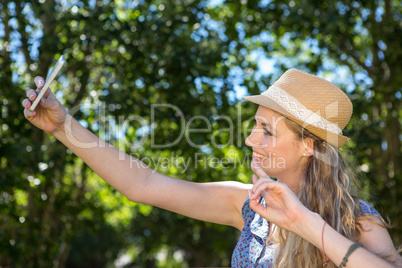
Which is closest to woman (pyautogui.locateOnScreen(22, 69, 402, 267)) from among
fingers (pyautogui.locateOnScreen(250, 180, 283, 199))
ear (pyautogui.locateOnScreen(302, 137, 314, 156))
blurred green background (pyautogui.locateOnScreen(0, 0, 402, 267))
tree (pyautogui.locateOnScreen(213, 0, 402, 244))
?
ear (pyautogui.locateOnScreen(302, 137, 314, 156))

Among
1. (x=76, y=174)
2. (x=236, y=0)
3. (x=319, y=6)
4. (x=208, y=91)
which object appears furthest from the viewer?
(x=76, y=174)

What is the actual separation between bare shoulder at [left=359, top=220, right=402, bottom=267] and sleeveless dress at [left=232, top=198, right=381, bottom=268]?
0.31 feet

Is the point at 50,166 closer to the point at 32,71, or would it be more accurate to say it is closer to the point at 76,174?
the point at 32,71

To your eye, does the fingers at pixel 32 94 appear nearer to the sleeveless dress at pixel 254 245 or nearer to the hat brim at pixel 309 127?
the hat brim at pixel 309 127

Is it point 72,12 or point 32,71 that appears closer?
point 72,12

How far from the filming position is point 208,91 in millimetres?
4086

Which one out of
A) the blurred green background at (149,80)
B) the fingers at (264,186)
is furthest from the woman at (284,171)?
the blurred green background at (149,80)

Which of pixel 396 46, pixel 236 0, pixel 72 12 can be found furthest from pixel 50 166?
pixel 396 46

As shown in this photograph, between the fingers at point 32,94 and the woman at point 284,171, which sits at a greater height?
the fingers at point 32,94

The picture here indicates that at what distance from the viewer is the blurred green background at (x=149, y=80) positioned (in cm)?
391

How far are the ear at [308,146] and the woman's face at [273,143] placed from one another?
2 centimetres

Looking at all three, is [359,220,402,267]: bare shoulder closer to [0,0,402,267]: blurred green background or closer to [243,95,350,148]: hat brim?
[243,95,350,148]: hat brim

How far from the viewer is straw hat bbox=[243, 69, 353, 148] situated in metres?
2.02

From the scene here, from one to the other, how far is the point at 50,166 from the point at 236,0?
8.19 feet
